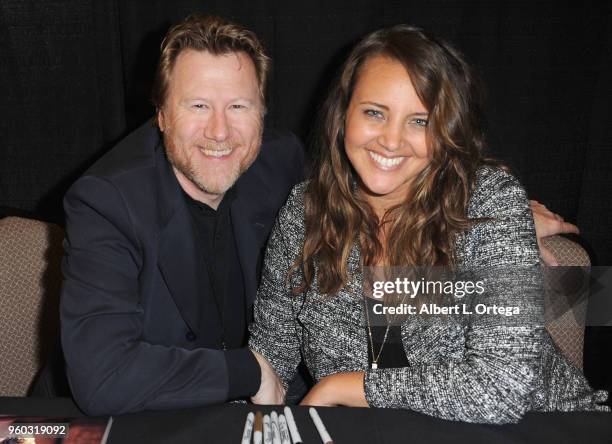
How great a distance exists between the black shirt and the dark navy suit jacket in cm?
4

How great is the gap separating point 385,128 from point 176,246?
1.94 ft

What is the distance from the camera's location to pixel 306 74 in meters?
2.11

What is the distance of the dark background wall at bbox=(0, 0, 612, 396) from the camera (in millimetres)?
2053

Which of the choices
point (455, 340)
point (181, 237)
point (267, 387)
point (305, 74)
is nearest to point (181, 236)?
point (181, 237)

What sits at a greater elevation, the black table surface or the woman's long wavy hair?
the woman's long wavy hair

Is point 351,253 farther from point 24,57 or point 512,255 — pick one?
point 24,57

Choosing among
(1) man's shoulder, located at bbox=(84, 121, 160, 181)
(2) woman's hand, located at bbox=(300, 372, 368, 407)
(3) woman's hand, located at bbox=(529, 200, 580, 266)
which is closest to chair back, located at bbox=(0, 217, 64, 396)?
(1) man's shoulder, located at bbox=(84, 121, 160, 181)

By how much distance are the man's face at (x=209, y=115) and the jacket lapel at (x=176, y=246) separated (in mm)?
66

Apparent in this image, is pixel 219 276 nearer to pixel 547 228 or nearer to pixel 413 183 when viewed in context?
pixel 413 183

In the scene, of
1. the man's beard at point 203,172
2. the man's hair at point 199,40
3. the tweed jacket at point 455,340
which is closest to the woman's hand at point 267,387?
the tweed jacket at point 455,340

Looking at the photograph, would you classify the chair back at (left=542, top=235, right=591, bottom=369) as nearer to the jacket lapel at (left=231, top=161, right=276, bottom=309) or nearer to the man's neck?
the jacket lapel at (left=231, top=161, right=276, bottom=309)

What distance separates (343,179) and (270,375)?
500 millimetres

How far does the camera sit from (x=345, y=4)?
205 centimetres

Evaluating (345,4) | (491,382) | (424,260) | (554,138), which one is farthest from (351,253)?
(554,138)
